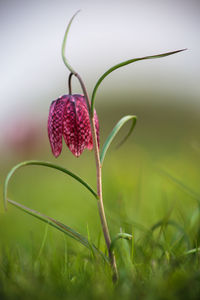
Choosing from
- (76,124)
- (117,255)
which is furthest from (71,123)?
(117,255)

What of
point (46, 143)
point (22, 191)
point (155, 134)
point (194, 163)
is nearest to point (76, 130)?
point (194, 163)

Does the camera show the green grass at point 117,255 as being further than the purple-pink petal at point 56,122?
No

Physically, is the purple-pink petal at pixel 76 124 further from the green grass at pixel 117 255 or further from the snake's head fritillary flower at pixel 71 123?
the green grass at pixel 117 255

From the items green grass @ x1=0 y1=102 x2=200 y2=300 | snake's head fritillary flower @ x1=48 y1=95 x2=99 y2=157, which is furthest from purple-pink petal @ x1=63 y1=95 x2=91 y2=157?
green grass @ x1=0 y1=102 x2=200 y2=300

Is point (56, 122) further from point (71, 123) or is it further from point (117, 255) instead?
point (117, 255)

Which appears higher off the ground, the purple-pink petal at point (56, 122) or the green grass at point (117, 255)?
the purple-pink petal at point (56, 122)

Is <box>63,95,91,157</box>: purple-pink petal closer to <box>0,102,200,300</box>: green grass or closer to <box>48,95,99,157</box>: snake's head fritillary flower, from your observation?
<box>48,95,99,157</box>: snake's head fritillary flower

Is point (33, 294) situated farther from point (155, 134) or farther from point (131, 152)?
point (155, 134)

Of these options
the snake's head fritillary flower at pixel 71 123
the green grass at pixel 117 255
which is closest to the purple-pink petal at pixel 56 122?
the snake's head fritillary flower at pixel 71 123
